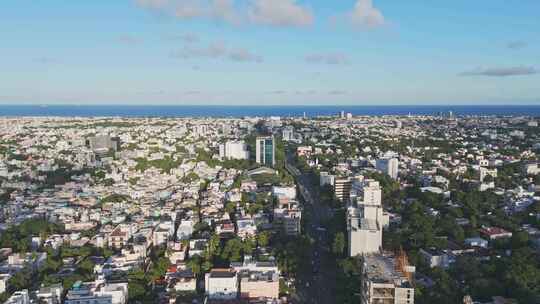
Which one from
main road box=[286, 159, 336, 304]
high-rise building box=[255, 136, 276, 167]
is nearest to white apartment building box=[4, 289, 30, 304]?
main road box=[286, 159, 336, 304]

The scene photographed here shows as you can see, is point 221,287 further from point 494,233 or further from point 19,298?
point 494,233

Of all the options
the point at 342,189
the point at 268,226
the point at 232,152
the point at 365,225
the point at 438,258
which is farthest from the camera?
the point at 232,152

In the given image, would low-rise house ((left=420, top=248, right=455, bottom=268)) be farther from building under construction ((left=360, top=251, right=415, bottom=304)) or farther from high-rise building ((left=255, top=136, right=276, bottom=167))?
high-rise building ((left=255, top=136, right=276, bottom=167))

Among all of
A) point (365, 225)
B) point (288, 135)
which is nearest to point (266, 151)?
point (288, 135)

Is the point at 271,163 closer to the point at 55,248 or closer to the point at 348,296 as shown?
the point at 55,248

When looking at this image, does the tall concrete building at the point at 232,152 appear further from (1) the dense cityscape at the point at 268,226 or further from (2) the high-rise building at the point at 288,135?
(2) the high-rise building at the point at 288,135

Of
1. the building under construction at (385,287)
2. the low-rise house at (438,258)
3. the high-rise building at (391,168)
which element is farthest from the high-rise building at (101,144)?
the building under construction at (385,287)
